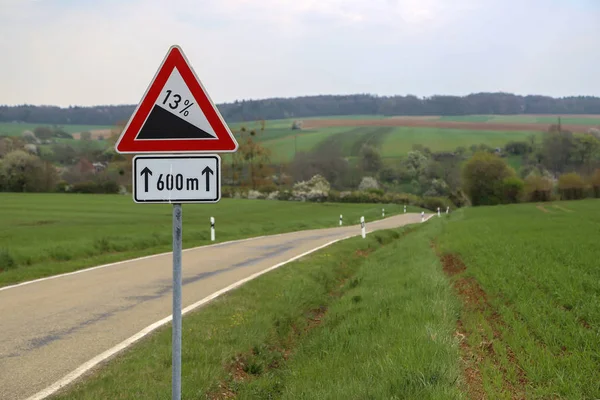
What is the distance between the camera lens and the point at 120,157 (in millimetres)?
81000

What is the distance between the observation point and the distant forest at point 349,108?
112 metres

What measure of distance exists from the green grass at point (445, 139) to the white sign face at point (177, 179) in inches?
4215

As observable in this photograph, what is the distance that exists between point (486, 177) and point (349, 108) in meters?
50.5

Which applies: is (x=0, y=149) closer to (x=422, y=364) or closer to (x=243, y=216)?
(x=243, y=216)

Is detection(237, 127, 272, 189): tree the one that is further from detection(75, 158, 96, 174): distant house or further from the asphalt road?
the asphalt road

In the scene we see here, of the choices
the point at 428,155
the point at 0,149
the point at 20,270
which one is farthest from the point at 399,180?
the point at 20,270

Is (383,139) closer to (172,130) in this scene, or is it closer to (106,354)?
(106,354)

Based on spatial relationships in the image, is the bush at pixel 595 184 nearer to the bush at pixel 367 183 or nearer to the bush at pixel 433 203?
the bush at pixel 433 203

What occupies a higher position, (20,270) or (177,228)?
(177,228)

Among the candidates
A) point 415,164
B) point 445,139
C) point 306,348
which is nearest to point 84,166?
point 415,164

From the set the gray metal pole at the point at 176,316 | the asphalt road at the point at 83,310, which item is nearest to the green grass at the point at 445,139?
the asphalt road at the point at 83,310

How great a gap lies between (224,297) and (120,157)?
73.4 metres

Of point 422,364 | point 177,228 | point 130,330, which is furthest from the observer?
point 130,330

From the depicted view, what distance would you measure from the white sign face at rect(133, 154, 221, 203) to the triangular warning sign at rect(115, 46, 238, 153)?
107 mm
